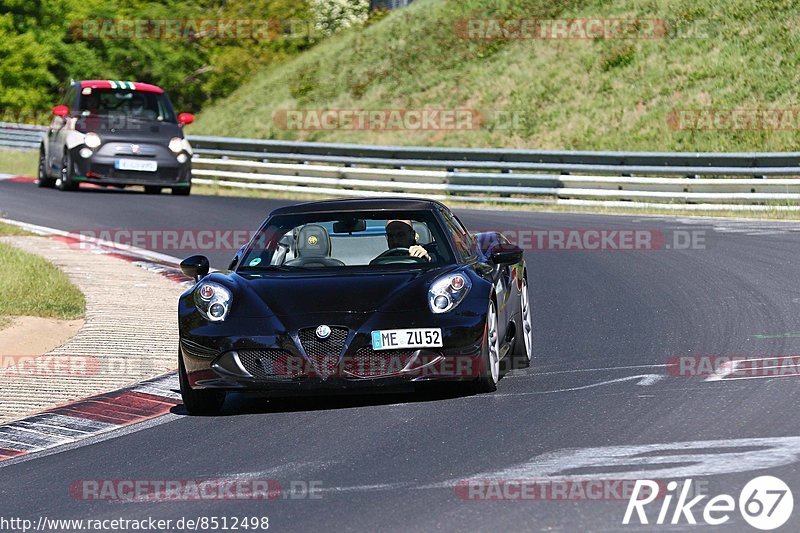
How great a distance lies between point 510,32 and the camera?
4219cm

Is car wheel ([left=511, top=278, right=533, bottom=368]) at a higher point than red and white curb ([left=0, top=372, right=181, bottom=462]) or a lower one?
higher

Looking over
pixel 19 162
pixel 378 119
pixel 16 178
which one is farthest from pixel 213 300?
pixel 378 119

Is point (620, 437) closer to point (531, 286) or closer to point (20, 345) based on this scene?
point (20, 345)

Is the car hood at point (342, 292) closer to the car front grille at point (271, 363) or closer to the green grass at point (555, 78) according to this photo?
the car front grille at point (271, 363)

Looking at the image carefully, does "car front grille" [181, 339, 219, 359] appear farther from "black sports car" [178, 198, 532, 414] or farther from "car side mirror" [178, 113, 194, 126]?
"car side mirror" [178, 113, 194, 126]

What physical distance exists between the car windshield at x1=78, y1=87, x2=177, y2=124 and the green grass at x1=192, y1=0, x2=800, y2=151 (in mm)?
11635

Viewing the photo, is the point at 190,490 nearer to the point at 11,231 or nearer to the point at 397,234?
the point at 397,234

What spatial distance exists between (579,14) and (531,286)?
28157 mm

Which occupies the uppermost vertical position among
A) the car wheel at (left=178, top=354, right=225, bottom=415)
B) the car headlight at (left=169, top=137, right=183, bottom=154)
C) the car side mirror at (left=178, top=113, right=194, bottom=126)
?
the car side mirror at (left=178, top=113, right=194, bottom=126)

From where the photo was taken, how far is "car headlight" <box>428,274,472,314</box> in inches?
324

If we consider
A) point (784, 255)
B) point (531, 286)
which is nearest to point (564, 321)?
point (531, 286)

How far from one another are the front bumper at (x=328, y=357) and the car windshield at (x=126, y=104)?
56.5 feet

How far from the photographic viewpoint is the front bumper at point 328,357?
26.2 feet

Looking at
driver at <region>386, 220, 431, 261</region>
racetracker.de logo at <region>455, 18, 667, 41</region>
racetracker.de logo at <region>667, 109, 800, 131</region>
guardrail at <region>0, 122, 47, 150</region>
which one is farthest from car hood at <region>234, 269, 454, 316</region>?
guardrail at <region>0, 122, 47, 150</region>
